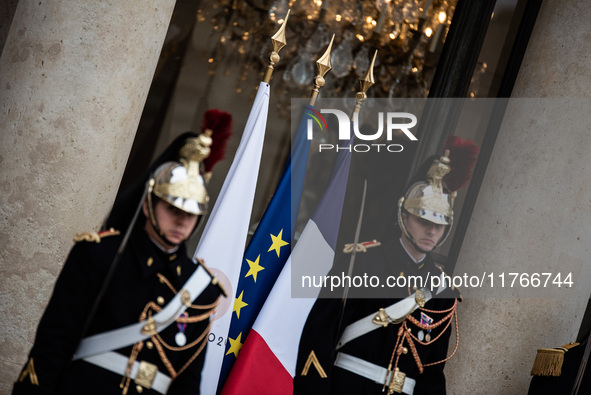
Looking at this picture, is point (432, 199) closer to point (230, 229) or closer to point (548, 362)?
point (230, 229)

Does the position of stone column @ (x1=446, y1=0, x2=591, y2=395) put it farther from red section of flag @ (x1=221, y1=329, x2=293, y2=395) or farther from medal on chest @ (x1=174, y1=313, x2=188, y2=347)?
medal on chest @ (x1=174, y1=313, x2=188, y2=347)

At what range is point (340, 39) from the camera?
6324 millimetres

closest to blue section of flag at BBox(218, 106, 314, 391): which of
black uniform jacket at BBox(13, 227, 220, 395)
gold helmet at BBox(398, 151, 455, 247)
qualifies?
gold helmet at BBox(398, 151, 455, 247)

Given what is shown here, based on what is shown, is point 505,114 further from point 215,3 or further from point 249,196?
point 215,3

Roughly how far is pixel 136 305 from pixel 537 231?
278cm

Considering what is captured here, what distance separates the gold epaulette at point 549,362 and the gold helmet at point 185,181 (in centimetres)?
237

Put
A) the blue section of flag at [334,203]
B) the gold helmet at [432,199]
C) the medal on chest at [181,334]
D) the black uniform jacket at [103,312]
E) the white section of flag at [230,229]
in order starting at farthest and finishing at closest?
the blue section of flag at [334,203], the white section of flag at [230,229], the gold helmet at [432,199], the medal on chest at [181,334], the black uniform jacket at [103,312]

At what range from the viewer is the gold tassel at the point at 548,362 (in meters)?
3.77

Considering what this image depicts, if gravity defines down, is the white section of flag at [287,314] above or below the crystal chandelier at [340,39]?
below

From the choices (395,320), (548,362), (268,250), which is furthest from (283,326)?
(548,362)

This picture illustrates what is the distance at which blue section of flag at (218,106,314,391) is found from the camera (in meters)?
3.79

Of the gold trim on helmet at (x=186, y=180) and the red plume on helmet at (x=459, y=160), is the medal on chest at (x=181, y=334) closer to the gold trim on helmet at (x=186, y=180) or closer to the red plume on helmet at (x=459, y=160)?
the gold trim on helmet at (x=186, y=180)

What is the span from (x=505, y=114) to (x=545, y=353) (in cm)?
166

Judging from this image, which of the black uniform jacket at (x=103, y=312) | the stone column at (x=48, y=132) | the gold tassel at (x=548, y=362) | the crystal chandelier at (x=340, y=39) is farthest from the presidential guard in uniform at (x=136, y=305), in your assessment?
the crystal chandelier at (x=340, y=39)
